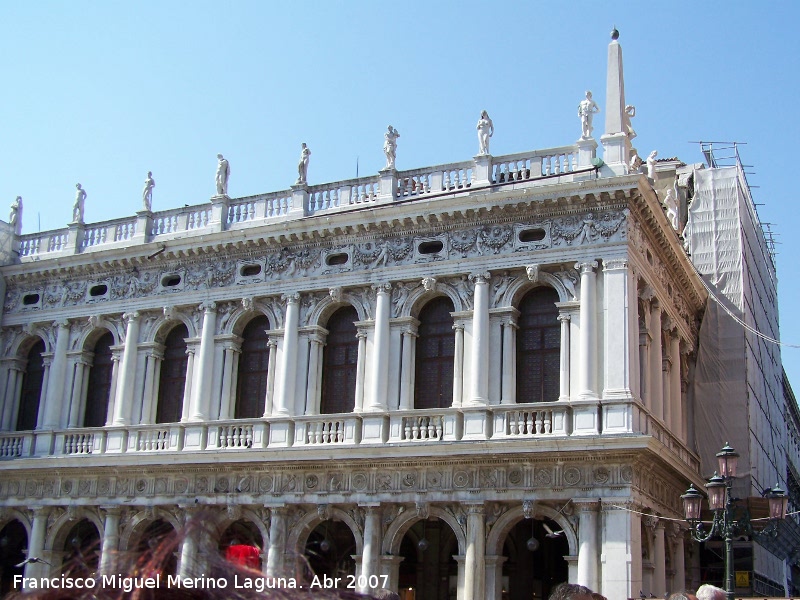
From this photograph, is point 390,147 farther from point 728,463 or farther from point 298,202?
point 728,463

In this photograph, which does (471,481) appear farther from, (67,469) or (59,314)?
(59,314)

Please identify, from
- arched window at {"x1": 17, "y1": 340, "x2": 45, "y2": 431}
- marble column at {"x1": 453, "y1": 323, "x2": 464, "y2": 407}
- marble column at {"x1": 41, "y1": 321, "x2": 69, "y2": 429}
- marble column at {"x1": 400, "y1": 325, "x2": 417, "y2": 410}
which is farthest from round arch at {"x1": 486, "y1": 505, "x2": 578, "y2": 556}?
arched window at {"x1": 17, "y1": 340, "x2": 45, "y2": 431}

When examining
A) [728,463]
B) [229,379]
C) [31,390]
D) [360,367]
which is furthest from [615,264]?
[31,390]

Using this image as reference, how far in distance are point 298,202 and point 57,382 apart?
7092mm

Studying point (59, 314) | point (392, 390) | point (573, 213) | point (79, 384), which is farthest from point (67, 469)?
point (573, 213)

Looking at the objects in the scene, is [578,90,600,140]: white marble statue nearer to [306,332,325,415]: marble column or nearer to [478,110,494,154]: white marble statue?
[478,110,494,154]: white marble statue

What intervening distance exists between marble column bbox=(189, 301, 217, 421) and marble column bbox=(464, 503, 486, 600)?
21.3ft

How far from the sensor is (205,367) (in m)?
22.8

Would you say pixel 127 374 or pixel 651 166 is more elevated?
pixel 651 166

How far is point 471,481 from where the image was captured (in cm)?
1953

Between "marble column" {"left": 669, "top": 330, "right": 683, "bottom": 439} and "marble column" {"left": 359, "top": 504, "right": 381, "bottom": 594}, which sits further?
"marble column" {"left": 669, "top": 330, "right": 683, "bottom": 439}

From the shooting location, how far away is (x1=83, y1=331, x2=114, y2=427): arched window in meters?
24.5

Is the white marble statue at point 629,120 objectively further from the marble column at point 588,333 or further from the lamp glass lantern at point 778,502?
the lamp glass lantern at point 778,502

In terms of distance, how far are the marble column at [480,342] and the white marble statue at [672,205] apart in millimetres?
6619
